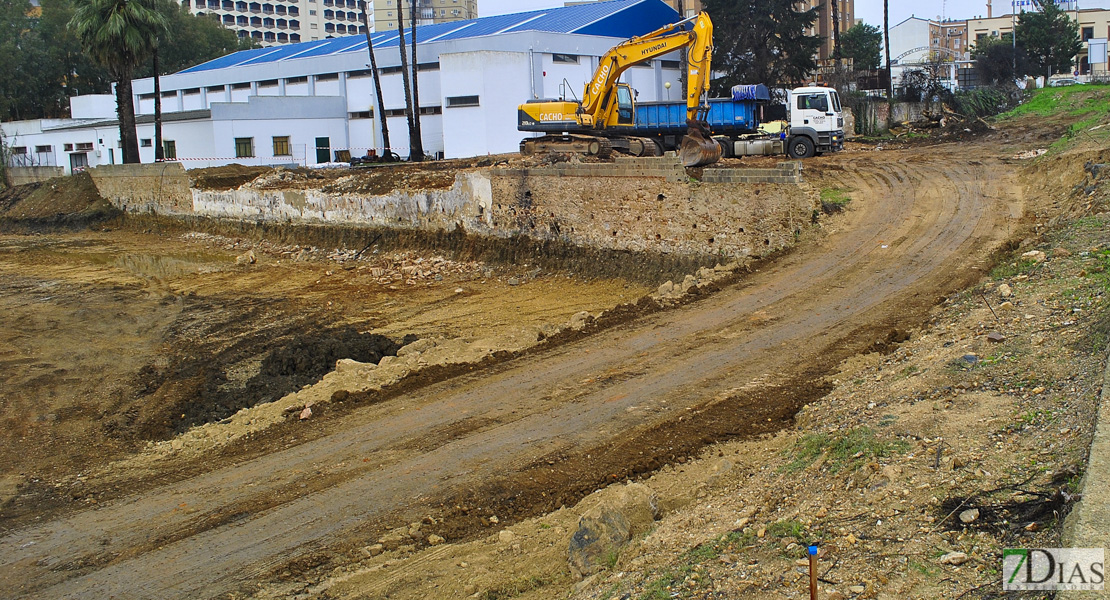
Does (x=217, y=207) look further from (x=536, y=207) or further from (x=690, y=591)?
(x=690, y=591)

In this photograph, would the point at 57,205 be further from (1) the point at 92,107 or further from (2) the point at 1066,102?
(2) the point at 1066,102

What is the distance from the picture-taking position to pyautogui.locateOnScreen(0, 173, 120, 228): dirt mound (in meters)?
40.0

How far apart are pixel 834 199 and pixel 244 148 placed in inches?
1318

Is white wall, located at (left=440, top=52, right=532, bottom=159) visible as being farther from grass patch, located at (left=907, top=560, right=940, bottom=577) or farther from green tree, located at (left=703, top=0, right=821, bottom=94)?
grass patch, located at (left=907, top=560, right=940, bottom=577)

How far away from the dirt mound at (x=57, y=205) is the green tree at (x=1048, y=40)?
165 ft

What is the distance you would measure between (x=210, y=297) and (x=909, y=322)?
17548mm

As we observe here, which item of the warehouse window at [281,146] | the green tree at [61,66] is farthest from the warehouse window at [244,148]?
the green tree at [61,66]

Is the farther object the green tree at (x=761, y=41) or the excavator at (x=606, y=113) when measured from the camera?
the green tree at (x=761, y=41)

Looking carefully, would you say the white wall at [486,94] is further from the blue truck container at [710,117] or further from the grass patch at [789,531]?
the grass patch at [789,531]

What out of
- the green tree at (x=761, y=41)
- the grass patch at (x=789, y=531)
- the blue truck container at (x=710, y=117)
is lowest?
the grass patch at (x=789, y=531)

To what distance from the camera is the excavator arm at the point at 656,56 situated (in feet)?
73.7

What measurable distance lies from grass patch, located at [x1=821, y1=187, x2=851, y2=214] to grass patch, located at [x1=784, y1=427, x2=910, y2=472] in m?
11.0

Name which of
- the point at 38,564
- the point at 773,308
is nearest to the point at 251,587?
the point at 38,564

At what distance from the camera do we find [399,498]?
8789 millimetres
